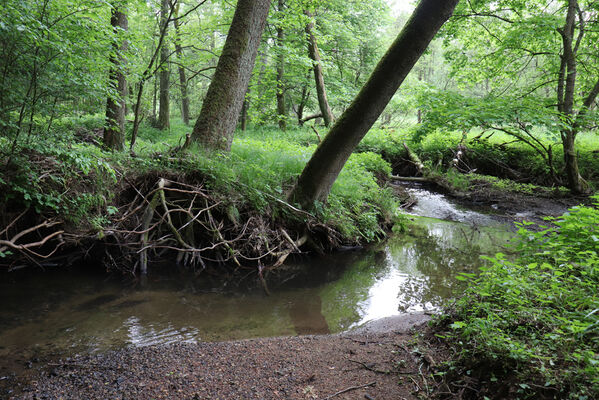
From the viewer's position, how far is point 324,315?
14.3 feet

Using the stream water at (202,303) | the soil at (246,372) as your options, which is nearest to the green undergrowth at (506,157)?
the stream water at (202,303)

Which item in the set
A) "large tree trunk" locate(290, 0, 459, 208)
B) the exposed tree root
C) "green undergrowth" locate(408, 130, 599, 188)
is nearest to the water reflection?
the exposed tree root

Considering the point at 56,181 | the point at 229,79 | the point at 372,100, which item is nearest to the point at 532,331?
the point at 372,100

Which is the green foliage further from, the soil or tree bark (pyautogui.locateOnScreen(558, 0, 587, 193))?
tree bark (pyautogui.locateOnScreen(558, 0, 587, 193))

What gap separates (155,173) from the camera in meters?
5.62

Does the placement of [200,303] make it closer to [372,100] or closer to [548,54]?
[372,100]

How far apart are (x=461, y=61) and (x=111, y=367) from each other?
1363 centimetres

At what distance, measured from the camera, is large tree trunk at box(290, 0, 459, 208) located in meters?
4.47

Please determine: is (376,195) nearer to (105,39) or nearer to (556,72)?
(105,39)

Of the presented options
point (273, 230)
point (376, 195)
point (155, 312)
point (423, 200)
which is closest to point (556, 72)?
point (423, 200)

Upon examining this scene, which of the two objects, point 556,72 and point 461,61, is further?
point 461,61

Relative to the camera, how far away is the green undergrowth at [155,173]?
13.8ft

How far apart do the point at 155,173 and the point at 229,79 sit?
2346mm

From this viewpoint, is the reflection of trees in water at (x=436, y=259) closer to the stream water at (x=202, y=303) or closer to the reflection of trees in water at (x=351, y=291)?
the stream water at (x=202, y=303)
